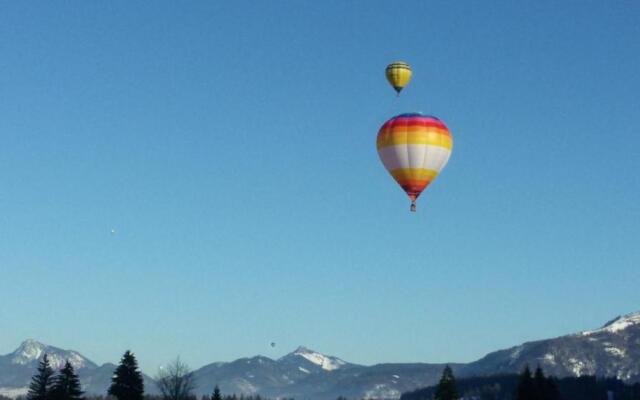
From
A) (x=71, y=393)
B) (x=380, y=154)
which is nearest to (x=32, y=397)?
(x=71, y=393)

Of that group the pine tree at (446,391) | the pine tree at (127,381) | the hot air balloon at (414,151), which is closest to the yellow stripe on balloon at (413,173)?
the hot air balloon at (414,151)

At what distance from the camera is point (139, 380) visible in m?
125

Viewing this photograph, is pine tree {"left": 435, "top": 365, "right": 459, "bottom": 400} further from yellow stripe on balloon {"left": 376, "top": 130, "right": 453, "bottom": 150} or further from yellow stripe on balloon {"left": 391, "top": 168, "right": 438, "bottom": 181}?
yellow stripe on balloon {"left": 376, "top": 130, "right": 453, "bottom": 150}

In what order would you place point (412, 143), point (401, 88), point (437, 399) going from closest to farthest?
point (412, 143), point (401, 88), point (437, 399)

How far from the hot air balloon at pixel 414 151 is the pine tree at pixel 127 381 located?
34.9 metres

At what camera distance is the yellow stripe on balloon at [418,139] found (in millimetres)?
111625

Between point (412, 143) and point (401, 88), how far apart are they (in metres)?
12.3

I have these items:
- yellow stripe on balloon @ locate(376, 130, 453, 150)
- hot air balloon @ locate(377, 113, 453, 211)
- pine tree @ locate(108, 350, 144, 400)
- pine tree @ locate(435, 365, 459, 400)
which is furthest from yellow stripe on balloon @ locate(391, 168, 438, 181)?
pine tree @ locate(435, 365, 459, 400)

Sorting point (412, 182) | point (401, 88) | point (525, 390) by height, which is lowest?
point (525, 390)

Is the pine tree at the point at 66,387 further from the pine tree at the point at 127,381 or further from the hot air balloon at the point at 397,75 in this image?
the hot air balloon at the point at 397,75

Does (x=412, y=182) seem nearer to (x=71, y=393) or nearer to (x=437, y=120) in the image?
(x=437, y=120)

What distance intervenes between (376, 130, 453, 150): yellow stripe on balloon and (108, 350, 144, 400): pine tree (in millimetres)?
35656

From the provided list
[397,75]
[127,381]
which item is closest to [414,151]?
[397,75]

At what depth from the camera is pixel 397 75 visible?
398ft
